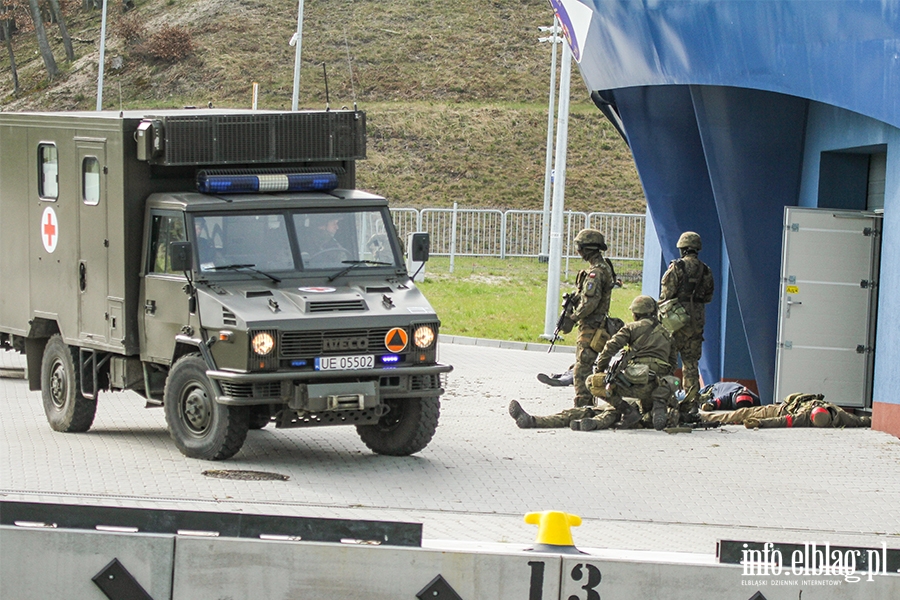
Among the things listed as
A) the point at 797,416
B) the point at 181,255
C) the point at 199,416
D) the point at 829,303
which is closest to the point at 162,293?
the point at 181,255

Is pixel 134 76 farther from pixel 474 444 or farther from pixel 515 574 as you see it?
pixel 515 574

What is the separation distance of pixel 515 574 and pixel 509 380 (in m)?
11.8

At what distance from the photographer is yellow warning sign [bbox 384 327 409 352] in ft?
34.9

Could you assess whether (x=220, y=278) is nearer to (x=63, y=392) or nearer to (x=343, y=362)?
(x=343, y=362)

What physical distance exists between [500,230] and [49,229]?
2698cm

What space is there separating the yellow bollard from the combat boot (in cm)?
720

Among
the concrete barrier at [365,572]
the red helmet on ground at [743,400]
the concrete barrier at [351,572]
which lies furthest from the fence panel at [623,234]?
the concrete barrier at [351,572]

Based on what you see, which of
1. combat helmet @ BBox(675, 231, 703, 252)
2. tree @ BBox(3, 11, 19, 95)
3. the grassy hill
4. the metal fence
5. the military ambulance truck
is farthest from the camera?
tree @ BBox(3, 11, 19, 95)

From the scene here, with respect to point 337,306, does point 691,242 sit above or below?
above

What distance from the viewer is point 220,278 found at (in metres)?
10.8

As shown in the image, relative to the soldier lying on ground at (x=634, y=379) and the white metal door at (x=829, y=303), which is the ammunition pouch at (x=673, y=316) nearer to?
the white metal door at (x=829, y=303)

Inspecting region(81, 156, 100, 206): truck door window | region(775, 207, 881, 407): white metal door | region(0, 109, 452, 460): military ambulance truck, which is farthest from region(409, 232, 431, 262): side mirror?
region(775, 207, 881, 407): white metal door

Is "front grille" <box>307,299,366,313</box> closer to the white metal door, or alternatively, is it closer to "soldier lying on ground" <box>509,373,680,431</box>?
"soldier lying on ground" <box>509,373,680,431</box>

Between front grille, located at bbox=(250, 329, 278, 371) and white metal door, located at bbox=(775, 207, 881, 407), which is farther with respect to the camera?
white metal door, located at bbox=(775, 207, 881, 407)
